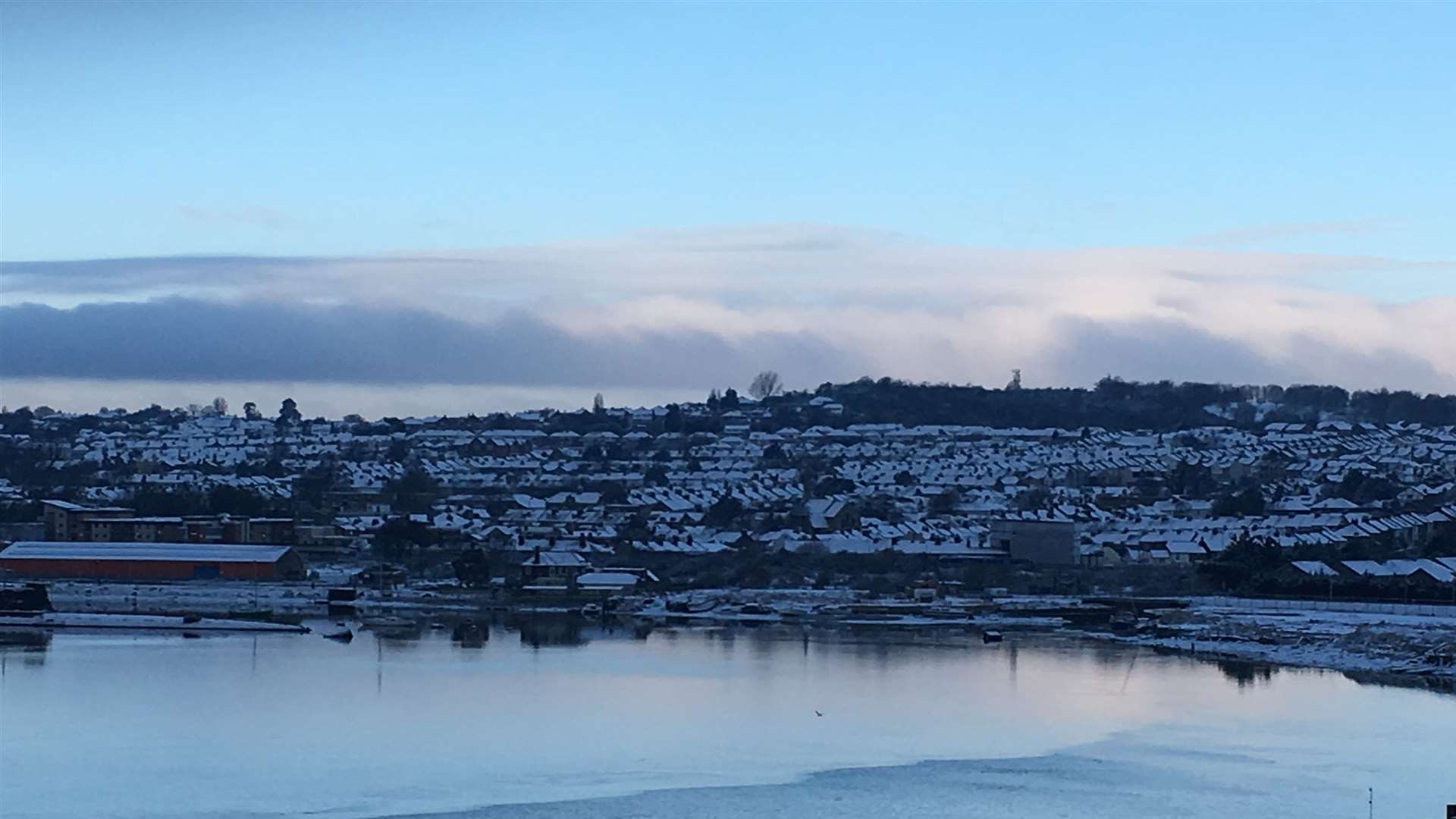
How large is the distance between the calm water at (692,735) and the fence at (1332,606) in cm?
917

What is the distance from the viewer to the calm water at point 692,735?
72.1ft

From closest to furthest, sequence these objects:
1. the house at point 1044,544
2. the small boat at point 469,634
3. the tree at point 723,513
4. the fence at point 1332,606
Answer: the small boat at point 469,634 → the fence at point 1332,606 → the house at point 1044,544 → the tree at point 723,513

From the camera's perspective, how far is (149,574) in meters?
61.4

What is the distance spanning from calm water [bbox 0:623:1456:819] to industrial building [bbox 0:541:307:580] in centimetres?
1987

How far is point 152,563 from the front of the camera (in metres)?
62.0

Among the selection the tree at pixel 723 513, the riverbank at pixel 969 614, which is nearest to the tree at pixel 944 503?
the tree at pixel 723 513

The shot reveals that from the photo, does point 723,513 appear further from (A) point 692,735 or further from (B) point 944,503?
(A) point 692,735

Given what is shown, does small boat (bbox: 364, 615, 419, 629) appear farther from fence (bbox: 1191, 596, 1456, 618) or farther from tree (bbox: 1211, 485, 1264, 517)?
tree (bbox: 1211, 485, 1264, 517)

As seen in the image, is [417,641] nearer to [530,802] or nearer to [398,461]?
[530,802]

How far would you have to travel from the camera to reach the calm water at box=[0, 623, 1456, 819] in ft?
72.1

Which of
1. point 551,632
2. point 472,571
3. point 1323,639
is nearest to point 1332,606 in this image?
point 1323,639

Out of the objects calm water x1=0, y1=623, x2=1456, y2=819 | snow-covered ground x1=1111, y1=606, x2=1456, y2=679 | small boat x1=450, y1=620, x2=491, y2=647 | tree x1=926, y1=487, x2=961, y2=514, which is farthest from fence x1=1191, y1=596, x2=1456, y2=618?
tree x1=926, y1=487, x2=961, y2=514

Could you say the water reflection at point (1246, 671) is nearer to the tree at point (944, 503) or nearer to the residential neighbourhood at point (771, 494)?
the residential neighbourhood at point (771, 494)

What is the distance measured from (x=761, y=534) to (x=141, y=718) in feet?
165
